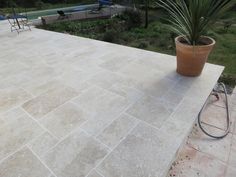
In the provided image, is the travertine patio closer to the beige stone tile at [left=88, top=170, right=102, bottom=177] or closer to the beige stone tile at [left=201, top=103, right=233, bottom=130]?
the beige stone tile at [left=88, top=170, right=102, bottom=177]

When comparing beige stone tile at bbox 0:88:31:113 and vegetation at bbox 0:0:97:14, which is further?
vegetation at bbox 0:0:97:14

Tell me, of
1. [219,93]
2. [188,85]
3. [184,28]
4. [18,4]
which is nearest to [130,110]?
[188,85]

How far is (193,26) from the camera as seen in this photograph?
2.31 m

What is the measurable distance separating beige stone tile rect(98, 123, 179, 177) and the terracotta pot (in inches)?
47.5

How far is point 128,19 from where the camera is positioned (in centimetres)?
952

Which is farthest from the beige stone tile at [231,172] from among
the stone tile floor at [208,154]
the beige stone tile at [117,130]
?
the beige stone tile at [117,130]

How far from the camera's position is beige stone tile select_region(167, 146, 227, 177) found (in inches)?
60.7

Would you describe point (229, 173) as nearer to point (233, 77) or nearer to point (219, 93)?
point (219, 93)

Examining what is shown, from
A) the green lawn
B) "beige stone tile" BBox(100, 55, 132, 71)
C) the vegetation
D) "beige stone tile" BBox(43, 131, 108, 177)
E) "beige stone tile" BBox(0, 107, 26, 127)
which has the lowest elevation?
the green lawn

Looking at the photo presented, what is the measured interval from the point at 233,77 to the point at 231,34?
→ 4.81 meters

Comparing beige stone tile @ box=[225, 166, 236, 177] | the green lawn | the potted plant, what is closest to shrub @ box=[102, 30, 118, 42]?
the green lawn

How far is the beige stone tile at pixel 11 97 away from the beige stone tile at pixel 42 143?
0.70 m

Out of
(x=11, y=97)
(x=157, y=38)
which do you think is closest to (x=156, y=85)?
(x=11, y=97)

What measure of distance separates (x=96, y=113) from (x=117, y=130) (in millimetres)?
334
